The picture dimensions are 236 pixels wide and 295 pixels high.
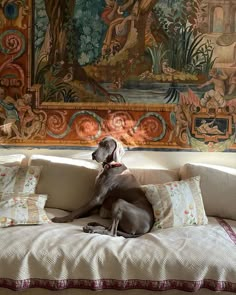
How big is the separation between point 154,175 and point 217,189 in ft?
1.57

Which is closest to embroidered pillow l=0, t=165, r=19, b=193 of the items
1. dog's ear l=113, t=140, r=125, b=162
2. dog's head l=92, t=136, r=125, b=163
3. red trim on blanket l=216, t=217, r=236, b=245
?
dog's head l=92, t=136, r=125, b=163

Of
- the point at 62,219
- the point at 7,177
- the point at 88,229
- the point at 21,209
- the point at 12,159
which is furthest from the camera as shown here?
the point at 12,159

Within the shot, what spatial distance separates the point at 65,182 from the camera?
303cm

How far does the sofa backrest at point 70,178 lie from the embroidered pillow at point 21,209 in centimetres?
20

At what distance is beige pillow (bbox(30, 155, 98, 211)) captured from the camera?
2998mm

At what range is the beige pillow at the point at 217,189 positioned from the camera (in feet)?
9.56

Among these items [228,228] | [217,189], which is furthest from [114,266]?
[217,189]

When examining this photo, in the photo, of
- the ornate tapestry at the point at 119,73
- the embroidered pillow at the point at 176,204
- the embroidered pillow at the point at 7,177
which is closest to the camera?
the embroidered pillow at the point at 176,204

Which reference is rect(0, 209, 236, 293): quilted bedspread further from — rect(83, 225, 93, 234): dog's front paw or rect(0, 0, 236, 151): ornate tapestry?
rect(0, 0, 236, 151): ornate tapestry

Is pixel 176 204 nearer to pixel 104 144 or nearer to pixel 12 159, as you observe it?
pixel 104 144

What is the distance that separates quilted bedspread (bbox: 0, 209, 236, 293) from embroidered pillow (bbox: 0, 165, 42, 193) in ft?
2.02

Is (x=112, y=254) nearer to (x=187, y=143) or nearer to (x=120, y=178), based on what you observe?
(x=120, y=178)

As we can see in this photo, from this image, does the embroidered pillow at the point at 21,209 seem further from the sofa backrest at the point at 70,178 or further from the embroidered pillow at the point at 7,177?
the sofa backrest at the point at 70,178

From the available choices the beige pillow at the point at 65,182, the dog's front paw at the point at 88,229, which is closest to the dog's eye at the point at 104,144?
the beige pillow at the point at 65,182
